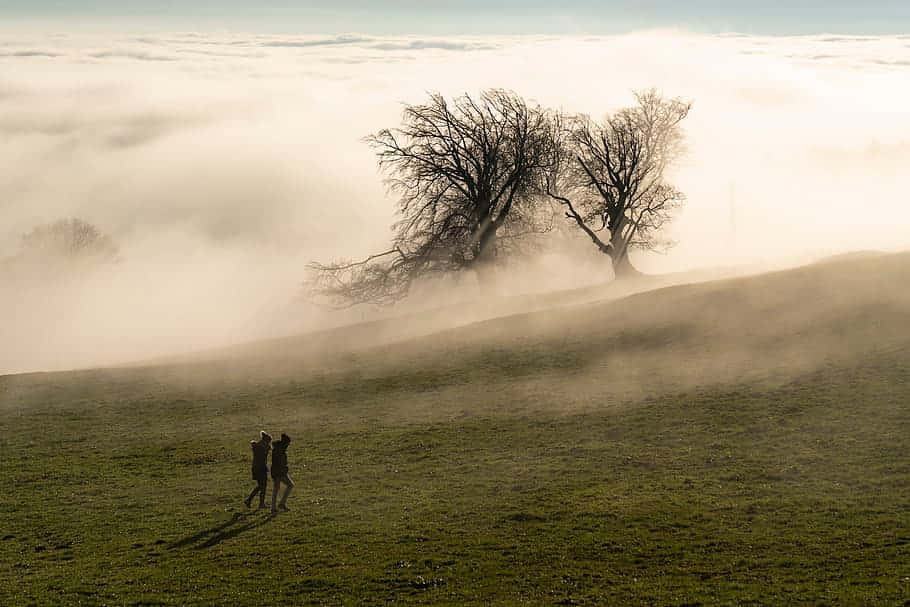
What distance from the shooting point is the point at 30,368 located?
14500 cm

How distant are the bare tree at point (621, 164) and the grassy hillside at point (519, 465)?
85.7 feet

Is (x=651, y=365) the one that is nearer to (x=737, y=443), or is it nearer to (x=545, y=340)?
(x=545, y=340)

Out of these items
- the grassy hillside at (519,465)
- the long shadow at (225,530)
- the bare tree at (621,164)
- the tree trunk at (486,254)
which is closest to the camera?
the grassy hillside at (519,465)

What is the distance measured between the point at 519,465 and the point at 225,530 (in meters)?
10.4

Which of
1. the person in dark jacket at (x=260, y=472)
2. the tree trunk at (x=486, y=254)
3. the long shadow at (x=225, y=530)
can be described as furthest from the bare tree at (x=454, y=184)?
the long shadow at (x=225, y=530)

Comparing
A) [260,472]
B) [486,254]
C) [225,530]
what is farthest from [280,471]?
Answer: [486,254]

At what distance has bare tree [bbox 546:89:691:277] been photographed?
80500 mm

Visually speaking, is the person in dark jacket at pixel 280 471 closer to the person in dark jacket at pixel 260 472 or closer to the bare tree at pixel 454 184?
the person in dark jacket at pixel 260 472

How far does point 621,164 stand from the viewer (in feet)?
263

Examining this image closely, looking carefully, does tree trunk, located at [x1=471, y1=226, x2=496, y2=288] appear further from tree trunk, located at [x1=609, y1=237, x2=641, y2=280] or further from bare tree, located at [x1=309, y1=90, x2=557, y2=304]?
tree trunk, located at [x1=609, y1=237, x2=641, y2=280]

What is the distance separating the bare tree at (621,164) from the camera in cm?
8050

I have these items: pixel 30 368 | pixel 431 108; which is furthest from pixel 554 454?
pixel 30 368

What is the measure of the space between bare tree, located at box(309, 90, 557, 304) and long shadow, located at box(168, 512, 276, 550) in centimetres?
4554

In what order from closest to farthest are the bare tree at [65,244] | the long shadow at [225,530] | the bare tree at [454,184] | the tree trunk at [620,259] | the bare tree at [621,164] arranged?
the long shadow at [225,530] → the bare tree at [454,184] → the bare tree at [621,164] → the tree trunk at [620,259] → the bare tree at [65,244]
